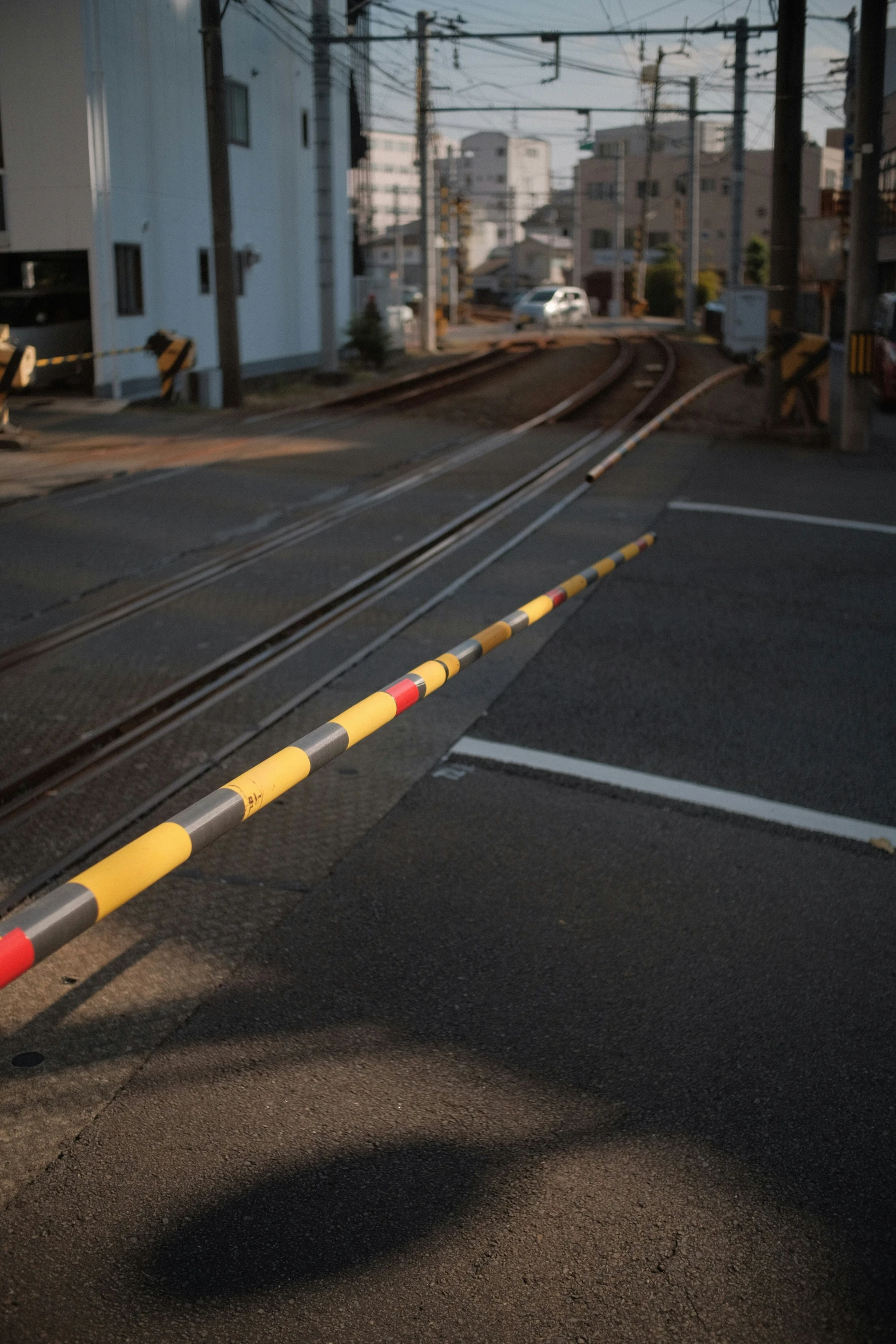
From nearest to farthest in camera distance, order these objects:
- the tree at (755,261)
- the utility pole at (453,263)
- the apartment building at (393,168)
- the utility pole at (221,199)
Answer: the utility pole at (221,199)
the utility pole at (453,263)
the tree at (755,261)
the apartment building at (393,168)

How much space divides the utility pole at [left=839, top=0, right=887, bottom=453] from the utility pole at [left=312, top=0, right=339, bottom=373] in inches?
468

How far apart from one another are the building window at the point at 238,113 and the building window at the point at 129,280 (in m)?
4.51

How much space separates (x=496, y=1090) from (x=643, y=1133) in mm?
403

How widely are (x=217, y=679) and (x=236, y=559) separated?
10.7ft

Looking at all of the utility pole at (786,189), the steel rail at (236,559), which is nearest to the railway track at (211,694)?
the steel rail at (236,559)

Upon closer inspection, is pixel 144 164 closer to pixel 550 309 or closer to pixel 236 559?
pixel 236 559

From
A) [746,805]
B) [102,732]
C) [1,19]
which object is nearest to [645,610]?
[746,805]

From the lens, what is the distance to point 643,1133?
3.38m

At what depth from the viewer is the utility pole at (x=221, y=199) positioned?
19625 millimetres

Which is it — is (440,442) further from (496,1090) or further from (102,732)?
(496,1090)

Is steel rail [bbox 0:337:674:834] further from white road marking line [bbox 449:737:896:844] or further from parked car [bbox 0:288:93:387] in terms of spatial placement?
parked car [bbox 0:288:93:387]

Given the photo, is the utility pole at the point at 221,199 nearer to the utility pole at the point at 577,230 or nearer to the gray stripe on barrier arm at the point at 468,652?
the gray stripe on barrier arm at the point at 468,652

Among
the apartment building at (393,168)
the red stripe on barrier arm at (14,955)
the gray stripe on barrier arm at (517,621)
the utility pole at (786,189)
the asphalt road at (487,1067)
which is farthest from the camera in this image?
the apartment building at (393,168)

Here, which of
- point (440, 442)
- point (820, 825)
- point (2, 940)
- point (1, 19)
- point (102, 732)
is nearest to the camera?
point (2, 940)
